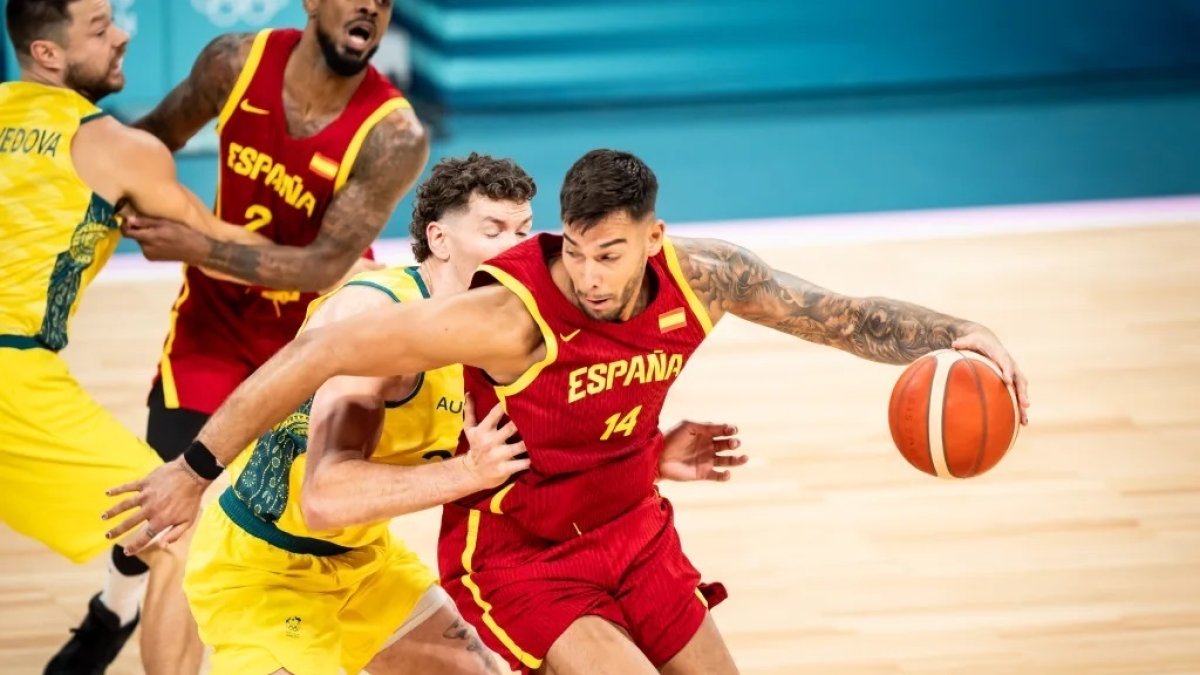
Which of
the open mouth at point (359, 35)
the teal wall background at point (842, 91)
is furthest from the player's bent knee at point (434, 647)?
the teal wall background at point (842, 91)

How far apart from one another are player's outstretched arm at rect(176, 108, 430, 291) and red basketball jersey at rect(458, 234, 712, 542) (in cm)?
136

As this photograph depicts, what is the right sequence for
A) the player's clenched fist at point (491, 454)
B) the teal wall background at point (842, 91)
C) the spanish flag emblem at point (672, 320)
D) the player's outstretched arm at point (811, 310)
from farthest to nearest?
the teal wall background at point (842, 91), the player's outstretched arm at point (811, 310), the spanish flag emblem at point (672, 320), the player's clenched fist at point (491, 454)

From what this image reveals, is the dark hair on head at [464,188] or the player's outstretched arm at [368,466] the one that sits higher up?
the dark hair on head at [464,188]

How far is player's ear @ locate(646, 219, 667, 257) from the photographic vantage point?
3.59m

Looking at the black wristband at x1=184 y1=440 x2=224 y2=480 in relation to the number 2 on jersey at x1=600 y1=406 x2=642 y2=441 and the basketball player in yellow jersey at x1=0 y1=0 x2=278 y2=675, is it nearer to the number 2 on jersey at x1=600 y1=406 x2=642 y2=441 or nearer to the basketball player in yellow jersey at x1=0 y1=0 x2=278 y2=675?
the number 2 on jersey at x1=600 y1=406 x2=642 y2=441

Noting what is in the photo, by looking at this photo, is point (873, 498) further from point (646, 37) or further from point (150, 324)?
point (646, 37)

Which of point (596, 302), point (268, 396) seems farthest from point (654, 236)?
point (268, 396)

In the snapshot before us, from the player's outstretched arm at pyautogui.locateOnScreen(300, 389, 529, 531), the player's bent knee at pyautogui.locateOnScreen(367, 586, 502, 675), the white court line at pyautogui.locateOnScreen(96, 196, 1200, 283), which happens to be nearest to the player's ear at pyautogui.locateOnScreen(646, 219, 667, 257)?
the player's outstretched arm at pyautogui.locateOnScreen(300, 389, 529, 531)

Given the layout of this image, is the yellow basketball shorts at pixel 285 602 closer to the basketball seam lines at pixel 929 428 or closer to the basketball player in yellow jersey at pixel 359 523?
the basketball player in yellow jersey at pixel 359 523

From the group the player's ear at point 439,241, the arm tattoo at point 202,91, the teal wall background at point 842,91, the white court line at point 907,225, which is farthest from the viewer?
the teal wall background at point 842,91

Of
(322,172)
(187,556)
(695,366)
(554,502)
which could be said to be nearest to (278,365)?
(554,502)

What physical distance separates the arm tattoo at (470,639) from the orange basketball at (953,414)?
120cm

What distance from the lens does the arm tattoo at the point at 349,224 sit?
16.3 feet

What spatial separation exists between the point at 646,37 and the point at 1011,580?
6.10 meters
